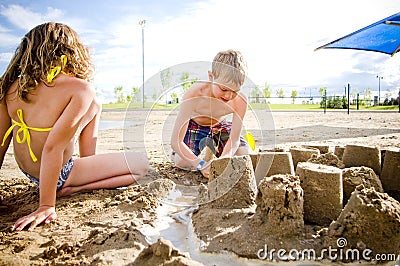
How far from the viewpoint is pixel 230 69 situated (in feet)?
10.7

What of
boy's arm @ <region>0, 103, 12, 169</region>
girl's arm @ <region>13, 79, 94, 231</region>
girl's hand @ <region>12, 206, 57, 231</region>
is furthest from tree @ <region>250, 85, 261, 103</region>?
boy's arm @ <region>0, 103, 12, 169</region>

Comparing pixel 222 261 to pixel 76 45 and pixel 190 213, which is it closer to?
pixel 190 213

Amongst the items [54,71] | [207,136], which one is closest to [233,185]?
[54,71]

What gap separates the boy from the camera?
3293mm

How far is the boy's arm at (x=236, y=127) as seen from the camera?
360cm

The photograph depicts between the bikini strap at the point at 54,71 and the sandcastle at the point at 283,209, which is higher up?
the bikini strap at the point at 54,71

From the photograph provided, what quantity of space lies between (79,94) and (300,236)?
174 centimetres

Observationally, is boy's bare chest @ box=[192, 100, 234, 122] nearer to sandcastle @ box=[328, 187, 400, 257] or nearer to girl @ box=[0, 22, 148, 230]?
girl @ box=[0, 22, 148, 230]

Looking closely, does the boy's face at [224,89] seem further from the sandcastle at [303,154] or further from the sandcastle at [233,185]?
the sandcastle at [233,185]

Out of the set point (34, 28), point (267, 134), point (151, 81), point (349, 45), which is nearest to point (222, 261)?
point (151, 81)

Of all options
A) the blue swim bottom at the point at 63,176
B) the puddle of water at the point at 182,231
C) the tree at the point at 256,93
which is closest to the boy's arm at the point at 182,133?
the puddle of water at the point at 182,231

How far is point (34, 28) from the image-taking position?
260 centimetres

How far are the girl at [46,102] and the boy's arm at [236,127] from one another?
5.05 ft

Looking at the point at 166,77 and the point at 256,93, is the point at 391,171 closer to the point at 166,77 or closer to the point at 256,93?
the point at 256,93
